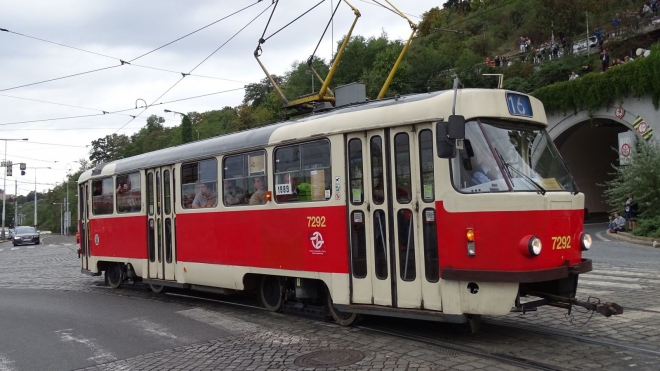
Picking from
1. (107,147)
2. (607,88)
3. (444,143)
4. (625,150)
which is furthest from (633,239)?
(107,147)

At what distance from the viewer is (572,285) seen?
7.45m

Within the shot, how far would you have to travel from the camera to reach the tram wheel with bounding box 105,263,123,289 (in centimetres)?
1510

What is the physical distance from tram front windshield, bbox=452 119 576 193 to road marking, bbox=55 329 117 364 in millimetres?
4755

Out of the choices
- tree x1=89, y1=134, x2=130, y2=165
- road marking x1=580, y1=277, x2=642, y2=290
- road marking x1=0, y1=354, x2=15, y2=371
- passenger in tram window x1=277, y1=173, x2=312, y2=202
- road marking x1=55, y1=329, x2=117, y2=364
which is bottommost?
road marking x1=0, y1=354, x2=15, y2=371

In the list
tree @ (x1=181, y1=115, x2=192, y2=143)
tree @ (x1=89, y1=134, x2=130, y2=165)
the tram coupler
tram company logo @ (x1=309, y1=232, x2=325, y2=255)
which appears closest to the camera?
the tram coupler

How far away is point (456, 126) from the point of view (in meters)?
7.03

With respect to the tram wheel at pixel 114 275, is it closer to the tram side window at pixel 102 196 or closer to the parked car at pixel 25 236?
the tram side window at pixel 102 196

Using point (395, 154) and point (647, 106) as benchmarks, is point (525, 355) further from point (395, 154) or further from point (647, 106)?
point (647, 106)

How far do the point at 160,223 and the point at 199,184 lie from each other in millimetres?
1778

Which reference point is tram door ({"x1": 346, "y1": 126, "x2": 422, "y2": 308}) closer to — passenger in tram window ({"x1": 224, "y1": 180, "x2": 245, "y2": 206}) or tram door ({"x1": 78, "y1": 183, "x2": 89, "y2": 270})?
passenger in tram window ({"x1": 224, "y1": 180, "x2": 245, "y2": 206})

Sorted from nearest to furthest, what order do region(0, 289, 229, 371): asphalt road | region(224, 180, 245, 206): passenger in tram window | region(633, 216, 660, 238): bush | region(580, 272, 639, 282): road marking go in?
region(0, 289, 229, 371): asphalt road < region(224, 180, 245, 206): passenger in tram window < region(580, 272, 639, 282): road marking < region(633, 216, 660, 238): bush

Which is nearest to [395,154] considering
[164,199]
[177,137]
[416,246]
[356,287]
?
Result: [416,246]

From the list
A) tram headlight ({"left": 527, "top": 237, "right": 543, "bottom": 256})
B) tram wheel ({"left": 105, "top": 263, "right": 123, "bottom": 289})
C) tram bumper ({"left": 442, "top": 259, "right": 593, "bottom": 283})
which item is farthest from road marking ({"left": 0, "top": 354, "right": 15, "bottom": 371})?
tram wheel ({"left": 105, "top": 263, "right": 123, "bottom": 289})

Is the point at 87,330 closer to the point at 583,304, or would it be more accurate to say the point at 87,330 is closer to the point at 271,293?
the point at 271,293
